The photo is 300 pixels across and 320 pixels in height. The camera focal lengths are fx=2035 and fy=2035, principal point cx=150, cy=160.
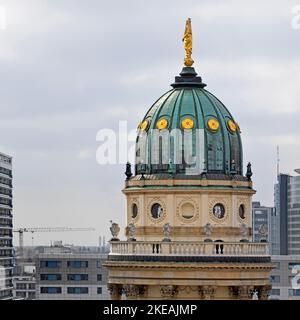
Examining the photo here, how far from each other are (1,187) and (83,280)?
17.8 metres

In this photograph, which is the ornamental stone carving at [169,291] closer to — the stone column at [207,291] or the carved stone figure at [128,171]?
the stone column at [207,291]

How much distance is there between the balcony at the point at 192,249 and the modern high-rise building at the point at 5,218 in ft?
257

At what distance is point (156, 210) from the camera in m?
86.1

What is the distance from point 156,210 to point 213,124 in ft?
14.4

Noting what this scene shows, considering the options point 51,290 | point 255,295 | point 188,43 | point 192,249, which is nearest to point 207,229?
point 192,249

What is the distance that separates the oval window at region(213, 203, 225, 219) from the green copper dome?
60.6 inches

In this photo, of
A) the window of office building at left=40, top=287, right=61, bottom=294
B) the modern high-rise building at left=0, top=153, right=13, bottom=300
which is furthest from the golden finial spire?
the window of office building at left=40, top=287, right=61, bottom=294

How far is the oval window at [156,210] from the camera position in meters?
85.9

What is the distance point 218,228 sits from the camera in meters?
85.4

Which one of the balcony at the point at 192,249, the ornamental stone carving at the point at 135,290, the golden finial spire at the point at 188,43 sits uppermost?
the golden finial spire at the point at 188,43

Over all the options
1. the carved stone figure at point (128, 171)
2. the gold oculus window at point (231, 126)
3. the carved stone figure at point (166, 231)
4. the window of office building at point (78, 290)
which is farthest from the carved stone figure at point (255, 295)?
the window of office building at point (78, 290)

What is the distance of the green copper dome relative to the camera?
86125 mm

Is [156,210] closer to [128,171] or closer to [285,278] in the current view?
[128,171]
